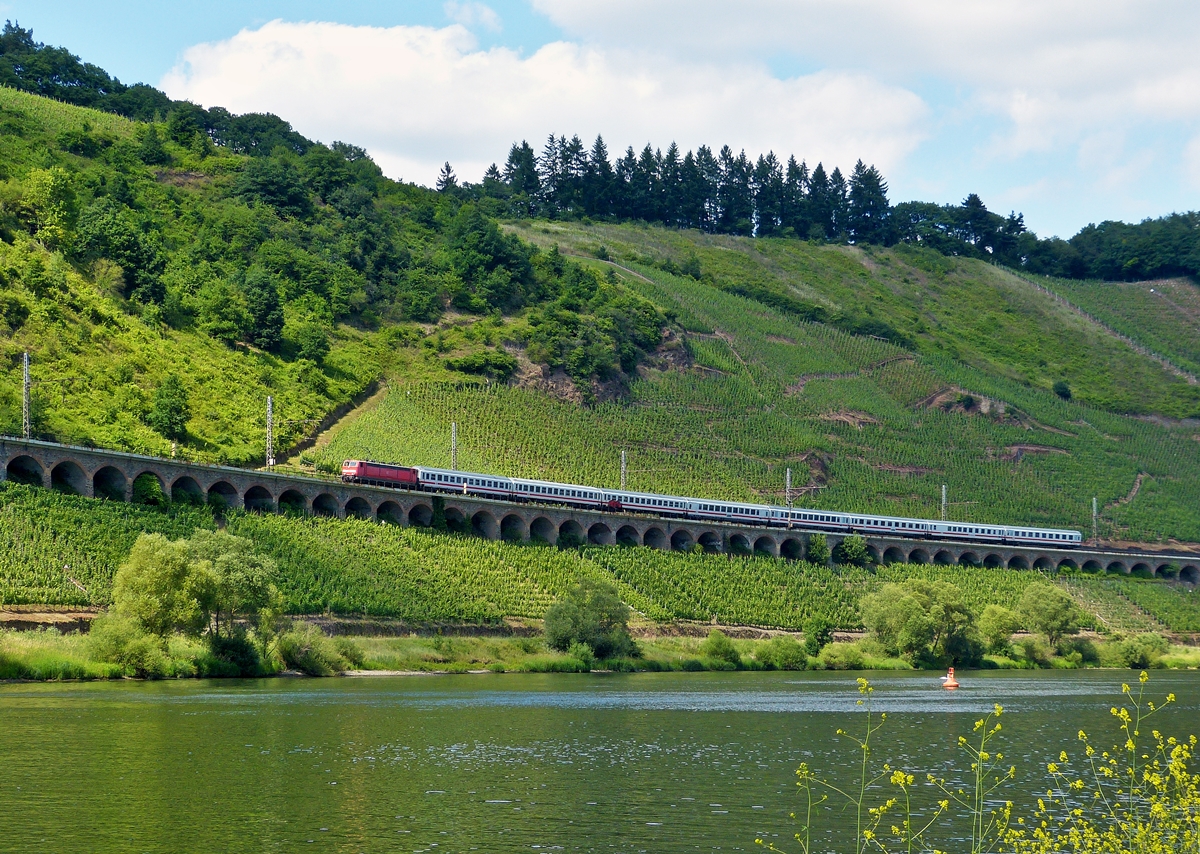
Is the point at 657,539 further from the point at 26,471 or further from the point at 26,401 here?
the point at 26,401

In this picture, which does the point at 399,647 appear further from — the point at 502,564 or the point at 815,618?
the point at 815,618

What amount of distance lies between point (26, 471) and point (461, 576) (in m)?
28.8

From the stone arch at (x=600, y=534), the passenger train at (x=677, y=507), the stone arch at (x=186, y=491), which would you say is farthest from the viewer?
the stone arch at (x=600, y=534)

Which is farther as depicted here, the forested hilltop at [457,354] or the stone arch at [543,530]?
the forested hilltop at [457,354]

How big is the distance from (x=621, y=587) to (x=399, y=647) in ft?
82.9

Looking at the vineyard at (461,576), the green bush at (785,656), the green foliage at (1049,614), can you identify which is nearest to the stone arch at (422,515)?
the vineyard at (461,576)

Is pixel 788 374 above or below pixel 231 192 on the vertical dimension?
below

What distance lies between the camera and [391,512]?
9925cm

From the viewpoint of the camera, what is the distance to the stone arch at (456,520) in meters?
101

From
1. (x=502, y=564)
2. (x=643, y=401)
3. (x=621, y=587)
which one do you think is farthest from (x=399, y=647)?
(x=643, y=401)

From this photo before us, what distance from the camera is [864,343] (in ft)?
596

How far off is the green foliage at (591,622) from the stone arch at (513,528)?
20.7 meters

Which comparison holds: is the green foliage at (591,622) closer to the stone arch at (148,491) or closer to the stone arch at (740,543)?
the stone arch at (148,491)

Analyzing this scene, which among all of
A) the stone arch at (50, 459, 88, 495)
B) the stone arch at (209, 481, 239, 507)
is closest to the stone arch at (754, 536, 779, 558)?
the stone arch at (209, 481, 239, 507)
